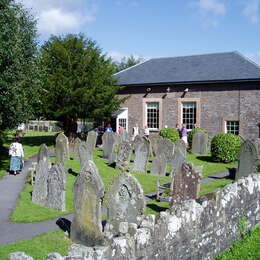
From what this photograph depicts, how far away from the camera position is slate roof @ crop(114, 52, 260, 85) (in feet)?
82.9

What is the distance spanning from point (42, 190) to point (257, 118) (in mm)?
17280

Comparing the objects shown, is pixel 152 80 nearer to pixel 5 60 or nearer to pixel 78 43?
pixel 78 43

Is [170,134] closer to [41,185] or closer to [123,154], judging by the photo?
[123,154]

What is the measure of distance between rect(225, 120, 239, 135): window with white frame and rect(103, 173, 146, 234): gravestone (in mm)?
18566

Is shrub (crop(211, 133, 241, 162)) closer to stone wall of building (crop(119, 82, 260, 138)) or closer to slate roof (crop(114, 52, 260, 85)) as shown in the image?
stone wall of building (crop(119, 82, 260, 138))

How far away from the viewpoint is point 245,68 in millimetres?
25391

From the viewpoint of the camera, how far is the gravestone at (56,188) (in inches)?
396

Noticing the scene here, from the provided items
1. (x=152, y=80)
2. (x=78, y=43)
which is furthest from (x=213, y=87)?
(x=78, y=43)

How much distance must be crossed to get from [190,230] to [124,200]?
8.32ft

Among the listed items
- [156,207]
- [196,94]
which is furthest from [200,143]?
[156,207]

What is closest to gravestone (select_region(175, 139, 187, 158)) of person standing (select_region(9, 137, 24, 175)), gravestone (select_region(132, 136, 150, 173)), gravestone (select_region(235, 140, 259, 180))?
gravestone (select_region(132, 136, 150, 173))

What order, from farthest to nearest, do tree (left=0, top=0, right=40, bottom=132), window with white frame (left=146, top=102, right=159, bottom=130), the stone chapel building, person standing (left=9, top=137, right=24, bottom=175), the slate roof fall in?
window with white frame (left=146, top=102, right=159, bottom=130) → the slate roof → the stone chapel building → person standing (left=9, top=137, right=24, bottom=175) → tree (left=0, top=0, right=40, bottom=132)

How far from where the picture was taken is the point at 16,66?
13195mm

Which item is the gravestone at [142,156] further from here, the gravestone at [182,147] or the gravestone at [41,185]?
the gravestone at [41,185]
